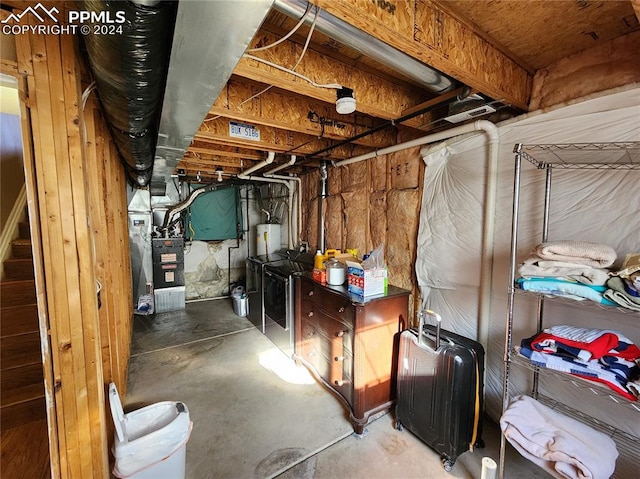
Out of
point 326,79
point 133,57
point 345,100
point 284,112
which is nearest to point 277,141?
point 284,112

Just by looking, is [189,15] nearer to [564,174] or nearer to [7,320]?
[564,174]

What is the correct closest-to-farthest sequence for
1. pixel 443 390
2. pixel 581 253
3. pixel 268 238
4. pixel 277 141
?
pixel 581 253 → pixel 443 390 → pixel 277 141 → pixel 268 238

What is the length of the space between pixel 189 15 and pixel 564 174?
1.94 m

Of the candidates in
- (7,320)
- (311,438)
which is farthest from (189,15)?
(7,320)

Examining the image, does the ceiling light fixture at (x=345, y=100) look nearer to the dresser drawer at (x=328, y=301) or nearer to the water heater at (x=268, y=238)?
the dresser drawer at (x=328, y=301)

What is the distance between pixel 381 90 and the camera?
180 centimetres

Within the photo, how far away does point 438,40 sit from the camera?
3.89ft

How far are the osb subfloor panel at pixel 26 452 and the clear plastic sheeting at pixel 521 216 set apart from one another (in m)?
2.80

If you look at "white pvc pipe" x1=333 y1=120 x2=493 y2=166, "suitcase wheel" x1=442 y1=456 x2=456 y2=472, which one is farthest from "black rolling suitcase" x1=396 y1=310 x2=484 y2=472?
"white pvc pipe" x1=333 y1=120 x2=493 y2=166

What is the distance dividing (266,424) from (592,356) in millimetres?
1973

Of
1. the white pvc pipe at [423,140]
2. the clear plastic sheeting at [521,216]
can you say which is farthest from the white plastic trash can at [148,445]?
the white pvc pipe at [423,140]

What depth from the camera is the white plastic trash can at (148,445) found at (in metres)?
1.32

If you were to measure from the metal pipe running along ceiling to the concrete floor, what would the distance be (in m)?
2.22

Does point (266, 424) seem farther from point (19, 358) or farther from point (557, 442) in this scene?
point (19, 358)
